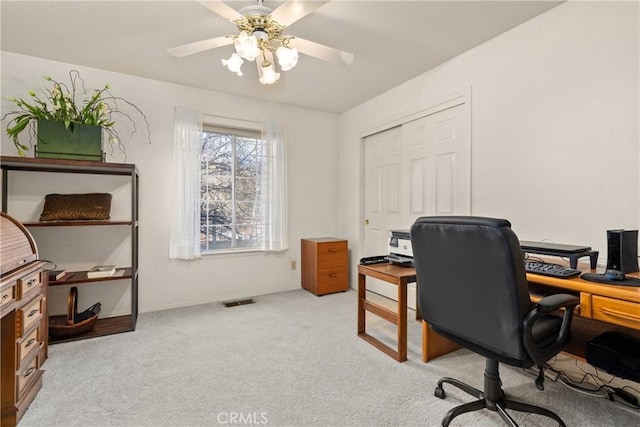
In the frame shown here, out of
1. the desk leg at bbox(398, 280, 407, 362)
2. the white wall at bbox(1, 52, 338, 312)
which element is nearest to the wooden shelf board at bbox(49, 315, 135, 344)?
the white wall at bbox(1, 52, 338, 312)

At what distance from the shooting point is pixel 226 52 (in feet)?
8.84

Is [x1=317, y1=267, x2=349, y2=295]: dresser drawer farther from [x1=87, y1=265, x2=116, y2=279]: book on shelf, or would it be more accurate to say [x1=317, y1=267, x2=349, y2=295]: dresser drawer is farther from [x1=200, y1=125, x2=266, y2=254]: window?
[x1=87, y1=265, x2=116, y2=279]: book on shelf

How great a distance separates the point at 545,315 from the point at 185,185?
10.7 feet

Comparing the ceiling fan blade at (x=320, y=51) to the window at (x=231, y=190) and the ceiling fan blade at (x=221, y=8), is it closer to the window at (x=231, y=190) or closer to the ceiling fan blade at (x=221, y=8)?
the ceiling fan blade at (x=221, y=8)

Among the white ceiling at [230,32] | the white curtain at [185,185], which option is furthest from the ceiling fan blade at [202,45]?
the white curtain at [185,185]

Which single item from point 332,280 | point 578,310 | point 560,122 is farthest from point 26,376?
point 560,122

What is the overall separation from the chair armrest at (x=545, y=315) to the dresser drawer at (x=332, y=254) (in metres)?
2.63

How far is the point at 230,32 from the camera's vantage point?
2.36 m

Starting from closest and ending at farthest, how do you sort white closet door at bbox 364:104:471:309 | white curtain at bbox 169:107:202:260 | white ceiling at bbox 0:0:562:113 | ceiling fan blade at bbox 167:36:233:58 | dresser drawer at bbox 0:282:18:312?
1. dresser drawer at bbox 0:282:18:312
2. ceiling fan blade at bbox 167:36:233:58
3. white ceiling at bbox 0:0:562:113
4. white closet door at bbox 364:104:471:309
5. white curtain at bbox 169:107:202:260

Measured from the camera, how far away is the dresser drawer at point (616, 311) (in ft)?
4.19

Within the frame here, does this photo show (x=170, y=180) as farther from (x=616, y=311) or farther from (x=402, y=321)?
(x=616, y=311)

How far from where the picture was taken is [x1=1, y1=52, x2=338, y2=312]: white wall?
9.76 feet

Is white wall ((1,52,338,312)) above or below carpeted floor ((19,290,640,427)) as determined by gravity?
above

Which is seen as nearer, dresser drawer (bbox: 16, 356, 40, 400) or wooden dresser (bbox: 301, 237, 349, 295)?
dresser drawer (bbox: 16, 356, 40, 400)
